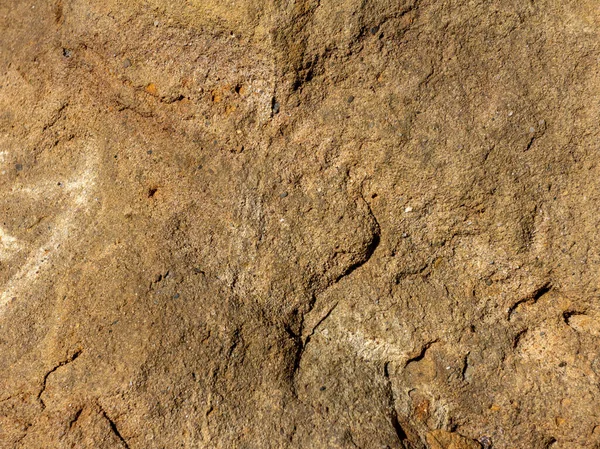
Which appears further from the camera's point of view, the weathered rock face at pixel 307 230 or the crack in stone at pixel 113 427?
the crack in stone at pixel 113 427

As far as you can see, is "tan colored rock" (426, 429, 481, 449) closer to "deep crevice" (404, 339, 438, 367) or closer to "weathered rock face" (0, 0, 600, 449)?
"weathered rock face" (0, 0, 600, 449)

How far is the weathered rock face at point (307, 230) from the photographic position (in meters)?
2.06

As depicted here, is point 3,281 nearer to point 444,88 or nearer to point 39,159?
point 39,159

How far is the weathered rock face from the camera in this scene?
206 cm

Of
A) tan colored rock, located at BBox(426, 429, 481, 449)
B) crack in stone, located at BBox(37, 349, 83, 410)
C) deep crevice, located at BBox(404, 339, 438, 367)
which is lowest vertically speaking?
tan colored rock, located at BBox(426, 429, 481, 449)

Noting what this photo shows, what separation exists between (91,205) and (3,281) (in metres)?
0.45

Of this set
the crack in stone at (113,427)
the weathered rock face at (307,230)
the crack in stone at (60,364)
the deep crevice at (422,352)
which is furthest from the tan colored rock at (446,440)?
the crack in stone at (60,364)

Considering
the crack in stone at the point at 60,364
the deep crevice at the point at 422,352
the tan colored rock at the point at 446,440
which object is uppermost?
the crack in stone at the point at 60,364

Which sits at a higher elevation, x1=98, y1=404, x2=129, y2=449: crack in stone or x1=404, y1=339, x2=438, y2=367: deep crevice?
x1=98, y1=404, x2=129, y2=449: crack in stone

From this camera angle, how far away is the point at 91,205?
238 cm

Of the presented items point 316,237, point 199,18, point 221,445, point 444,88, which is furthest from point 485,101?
point 221,445

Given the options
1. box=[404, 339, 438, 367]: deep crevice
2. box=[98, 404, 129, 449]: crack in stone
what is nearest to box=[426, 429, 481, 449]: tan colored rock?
box=[404, 339, 438, 367]: deep crevice

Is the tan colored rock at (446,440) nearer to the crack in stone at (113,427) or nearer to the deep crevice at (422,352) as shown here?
the deep crevice at (422,352)

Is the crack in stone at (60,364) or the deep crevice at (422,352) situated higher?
the crack in stone at (60,364)
